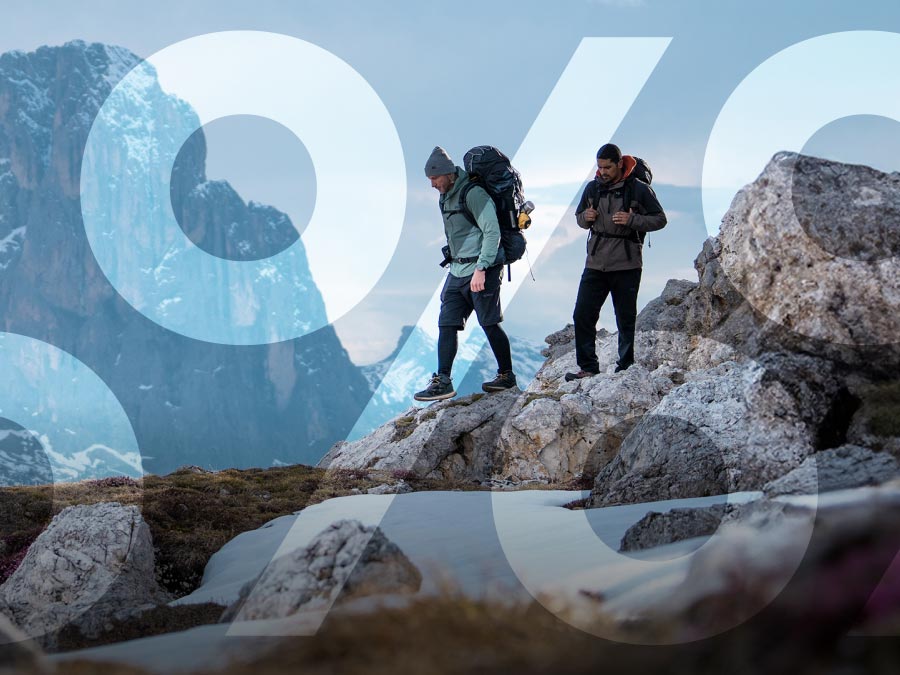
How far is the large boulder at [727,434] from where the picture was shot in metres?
8.37

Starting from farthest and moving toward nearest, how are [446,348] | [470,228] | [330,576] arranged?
[446,348] → [470,228] → [330,576]

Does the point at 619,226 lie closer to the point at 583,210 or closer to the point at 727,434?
the point at 583,210

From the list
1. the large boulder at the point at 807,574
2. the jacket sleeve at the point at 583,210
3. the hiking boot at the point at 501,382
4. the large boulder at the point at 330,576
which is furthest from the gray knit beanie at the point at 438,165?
the large boulder at the point at 807,574

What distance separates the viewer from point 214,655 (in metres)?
4.11

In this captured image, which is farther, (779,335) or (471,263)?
(471,263)

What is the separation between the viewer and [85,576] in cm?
873

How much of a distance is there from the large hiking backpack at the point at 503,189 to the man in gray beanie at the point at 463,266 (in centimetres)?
28

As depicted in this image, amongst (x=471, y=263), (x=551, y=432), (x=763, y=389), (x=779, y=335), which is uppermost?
(x=471, y=263)

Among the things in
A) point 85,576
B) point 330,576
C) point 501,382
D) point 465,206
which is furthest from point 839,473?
point 501,382

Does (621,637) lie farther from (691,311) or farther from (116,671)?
(691,311)

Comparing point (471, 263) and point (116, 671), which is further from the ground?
point (471, 263)

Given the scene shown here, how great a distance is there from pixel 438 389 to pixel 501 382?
274 cm

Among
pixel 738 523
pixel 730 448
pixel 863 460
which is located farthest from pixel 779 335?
pixel 738 523

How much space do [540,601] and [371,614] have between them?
923 millimetres
